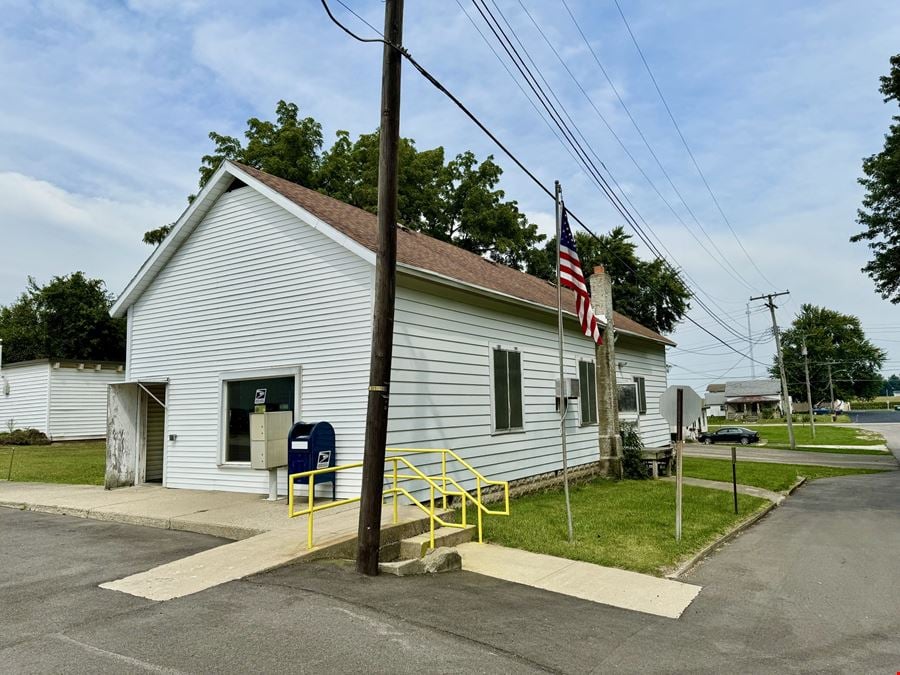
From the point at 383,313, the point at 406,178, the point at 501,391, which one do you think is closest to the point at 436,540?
the point at 383,313

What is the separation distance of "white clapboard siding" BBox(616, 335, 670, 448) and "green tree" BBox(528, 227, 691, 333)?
2003 cm

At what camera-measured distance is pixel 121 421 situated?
13.5 metres

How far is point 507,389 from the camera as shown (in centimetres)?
1341

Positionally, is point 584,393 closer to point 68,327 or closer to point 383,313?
point 383,313

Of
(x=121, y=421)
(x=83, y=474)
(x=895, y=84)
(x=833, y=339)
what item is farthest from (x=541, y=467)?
(x=833, y=339)

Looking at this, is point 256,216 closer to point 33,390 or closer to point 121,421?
point 121,421

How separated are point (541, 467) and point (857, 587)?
7.59 metres

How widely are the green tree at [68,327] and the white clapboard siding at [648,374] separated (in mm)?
40214

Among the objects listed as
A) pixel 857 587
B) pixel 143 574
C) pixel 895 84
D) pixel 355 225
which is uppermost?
pixel 895 84

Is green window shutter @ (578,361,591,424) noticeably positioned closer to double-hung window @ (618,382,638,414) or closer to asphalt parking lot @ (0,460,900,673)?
double-hung window @ (618,382,638,414)

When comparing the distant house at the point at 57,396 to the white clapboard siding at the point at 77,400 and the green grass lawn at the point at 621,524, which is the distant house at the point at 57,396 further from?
the green grass lawn at the point at 621,524

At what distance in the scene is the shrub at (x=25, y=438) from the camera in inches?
1133

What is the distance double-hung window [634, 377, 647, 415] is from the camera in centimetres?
2011

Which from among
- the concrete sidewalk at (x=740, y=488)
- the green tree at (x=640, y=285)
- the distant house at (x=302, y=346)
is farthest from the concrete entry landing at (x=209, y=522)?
the green tree at (x=640, y=285)
